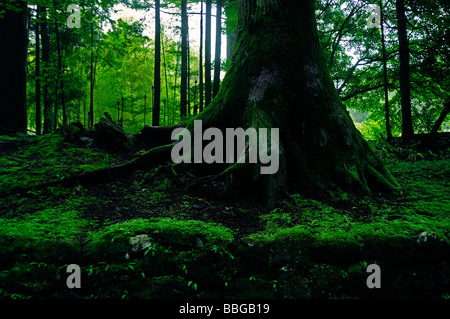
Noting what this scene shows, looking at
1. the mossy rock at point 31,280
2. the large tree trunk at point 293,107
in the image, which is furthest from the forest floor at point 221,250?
the large tree trunk at point 293,107

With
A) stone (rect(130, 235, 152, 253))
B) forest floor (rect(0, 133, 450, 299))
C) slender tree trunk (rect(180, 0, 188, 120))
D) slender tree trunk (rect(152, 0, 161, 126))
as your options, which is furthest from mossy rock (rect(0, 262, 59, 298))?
slender tree trunk (rect(180, 0, 188, 120))

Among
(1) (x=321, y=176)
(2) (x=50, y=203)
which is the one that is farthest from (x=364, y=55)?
(2) (x=50, y=203)

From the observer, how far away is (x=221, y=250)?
2.22 metres

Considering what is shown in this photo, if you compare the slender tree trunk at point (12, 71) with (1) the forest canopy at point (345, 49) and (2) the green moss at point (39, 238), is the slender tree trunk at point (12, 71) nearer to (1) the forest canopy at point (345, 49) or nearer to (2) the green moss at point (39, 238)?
(1) the forest canopy at point (345, 49)

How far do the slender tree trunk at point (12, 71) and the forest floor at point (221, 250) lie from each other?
446cm

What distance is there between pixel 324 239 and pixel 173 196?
209cm

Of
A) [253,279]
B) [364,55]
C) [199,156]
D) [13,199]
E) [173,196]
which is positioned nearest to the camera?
[253,279]

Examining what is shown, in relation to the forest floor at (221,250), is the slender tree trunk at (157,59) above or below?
above

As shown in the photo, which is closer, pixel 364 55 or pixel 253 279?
pixel 253 279

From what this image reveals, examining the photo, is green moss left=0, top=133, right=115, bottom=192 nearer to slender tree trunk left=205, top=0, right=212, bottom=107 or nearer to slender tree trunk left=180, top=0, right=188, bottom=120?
slender tree trunk left=205, top=0, right=212, bottom=107

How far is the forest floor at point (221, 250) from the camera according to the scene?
2.03m

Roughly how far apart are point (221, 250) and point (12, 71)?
765cm
